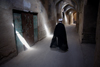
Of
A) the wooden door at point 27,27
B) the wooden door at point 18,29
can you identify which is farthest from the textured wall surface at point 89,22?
the wooden door at point 18,29

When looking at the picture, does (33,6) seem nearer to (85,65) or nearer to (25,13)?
(25,13)

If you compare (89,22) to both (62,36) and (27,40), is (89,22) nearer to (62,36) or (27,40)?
(62,36)

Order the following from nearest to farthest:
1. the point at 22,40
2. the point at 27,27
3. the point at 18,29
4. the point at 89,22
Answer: the point at 18,29, the point at 22,40, the point at 27,27, the point at 89,22

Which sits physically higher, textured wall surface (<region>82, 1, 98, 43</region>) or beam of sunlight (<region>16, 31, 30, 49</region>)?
textured wall surface (<region>82, 1, 98, 43</region>)

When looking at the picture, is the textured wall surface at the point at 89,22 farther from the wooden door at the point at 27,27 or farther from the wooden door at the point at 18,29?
the wooden door at the point at 18,29

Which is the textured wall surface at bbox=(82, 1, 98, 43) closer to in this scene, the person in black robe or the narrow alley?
the narrow alley

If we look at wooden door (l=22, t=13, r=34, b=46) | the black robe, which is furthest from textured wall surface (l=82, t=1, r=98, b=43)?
wooden door (l=22, t=13, r=34, b=46)

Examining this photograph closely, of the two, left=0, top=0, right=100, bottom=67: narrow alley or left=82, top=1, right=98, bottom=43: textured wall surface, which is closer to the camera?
left=0, top=0, right=100, bottom=67: narrow alley

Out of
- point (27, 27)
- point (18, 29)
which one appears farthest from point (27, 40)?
point (18, 29)

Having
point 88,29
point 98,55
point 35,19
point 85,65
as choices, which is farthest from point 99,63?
point 35,19

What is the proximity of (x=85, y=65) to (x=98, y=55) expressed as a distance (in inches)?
55.8

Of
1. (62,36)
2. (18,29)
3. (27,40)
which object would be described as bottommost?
(27,40)

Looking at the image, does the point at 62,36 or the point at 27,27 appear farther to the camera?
the point at 27,27

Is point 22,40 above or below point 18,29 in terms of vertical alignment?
below
